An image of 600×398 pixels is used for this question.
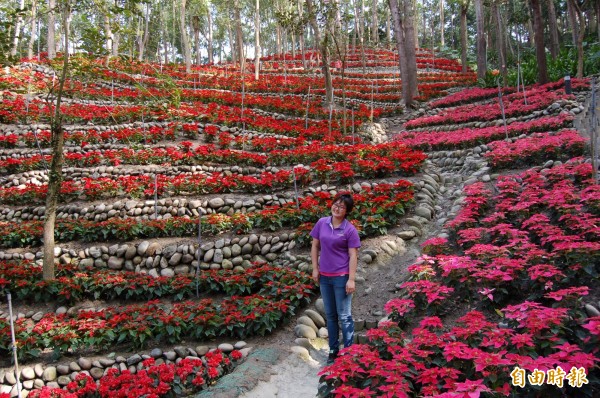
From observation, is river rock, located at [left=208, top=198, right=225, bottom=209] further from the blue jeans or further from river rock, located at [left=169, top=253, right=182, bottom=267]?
the blue jeans

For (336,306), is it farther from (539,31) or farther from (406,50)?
(406,50)

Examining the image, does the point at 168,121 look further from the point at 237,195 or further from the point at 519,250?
the point at 519,250

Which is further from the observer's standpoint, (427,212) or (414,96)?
(414,96)

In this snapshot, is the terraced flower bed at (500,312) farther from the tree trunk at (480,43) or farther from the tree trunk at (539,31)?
the tree trunk at (480,43)

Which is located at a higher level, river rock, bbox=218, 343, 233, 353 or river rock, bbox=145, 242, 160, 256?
river rock, bbox=145, 242, 160, 256

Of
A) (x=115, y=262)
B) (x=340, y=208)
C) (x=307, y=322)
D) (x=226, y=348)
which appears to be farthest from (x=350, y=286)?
(x=115, y=262)

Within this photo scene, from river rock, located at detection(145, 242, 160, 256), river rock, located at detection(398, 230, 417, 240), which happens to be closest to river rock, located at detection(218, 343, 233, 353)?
river rock, located at detection(145, 242, 160, 256)

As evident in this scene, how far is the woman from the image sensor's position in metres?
4.13

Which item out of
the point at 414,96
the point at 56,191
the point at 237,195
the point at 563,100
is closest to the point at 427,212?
the point at 237,195

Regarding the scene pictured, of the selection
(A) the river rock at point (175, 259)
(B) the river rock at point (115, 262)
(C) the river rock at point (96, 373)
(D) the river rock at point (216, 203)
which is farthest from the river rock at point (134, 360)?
(D) the river rock at point (216, 203)

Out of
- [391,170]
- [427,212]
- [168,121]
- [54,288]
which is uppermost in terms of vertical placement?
[168,121]

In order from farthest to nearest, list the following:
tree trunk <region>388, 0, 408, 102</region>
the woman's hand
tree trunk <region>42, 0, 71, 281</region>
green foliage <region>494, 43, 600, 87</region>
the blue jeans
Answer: tree trunk <region>388, 0, 408, 102</region> → green foliage <region>494, 43, 600, 87</region> → tree trunk <region>42, 0, 71, 281</region> → the blue jeans → the woman's hand

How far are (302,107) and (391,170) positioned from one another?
8370 mm

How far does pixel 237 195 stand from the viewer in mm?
9500
